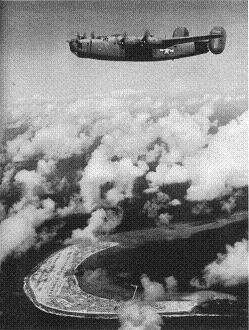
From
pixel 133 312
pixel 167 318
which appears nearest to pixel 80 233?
pixel 133 312

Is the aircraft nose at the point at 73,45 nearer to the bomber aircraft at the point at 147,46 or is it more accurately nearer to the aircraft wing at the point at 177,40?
the bomber aircraft at the point at 147,46

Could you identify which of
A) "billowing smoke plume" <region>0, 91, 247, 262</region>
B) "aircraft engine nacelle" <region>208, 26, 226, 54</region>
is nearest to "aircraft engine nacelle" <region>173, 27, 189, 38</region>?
"aircraft engine nacelle" <region>208, 26, 226, 54</region>

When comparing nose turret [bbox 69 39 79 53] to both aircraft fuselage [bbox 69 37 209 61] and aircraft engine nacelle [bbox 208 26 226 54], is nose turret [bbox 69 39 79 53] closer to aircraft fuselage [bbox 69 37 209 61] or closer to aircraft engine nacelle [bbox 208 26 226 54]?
aircraft fuselage [bbox 69 37 209 61]

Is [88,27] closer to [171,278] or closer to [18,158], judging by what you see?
[18,158]

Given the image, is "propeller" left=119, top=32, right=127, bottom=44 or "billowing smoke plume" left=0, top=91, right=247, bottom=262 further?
"billowing smoke plume" left=0, top=91, right=247, bottom=262

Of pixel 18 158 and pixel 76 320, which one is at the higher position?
pixel 18 158

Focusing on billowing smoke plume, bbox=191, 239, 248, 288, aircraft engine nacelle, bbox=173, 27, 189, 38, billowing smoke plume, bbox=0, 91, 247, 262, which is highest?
aircraft engine nacelle, bbox=173, 27, 189, 38

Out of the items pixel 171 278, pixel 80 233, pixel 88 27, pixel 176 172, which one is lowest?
pixel 171 278

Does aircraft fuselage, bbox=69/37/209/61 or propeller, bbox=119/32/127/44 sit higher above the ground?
propeller, bbox=119/32/127/44
